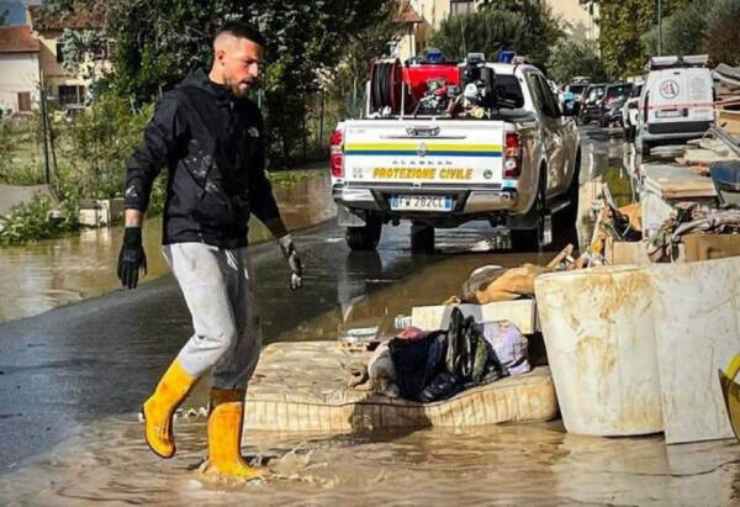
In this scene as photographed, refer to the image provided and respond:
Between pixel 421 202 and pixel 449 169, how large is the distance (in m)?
0.47

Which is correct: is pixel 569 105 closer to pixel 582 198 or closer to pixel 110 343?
pixel 582 198

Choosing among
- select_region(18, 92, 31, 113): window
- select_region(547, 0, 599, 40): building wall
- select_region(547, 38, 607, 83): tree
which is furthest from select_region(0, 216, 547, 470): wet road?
select_region(547, 0, 599, 40): building wall

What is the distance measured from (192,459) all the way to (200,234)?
124cm

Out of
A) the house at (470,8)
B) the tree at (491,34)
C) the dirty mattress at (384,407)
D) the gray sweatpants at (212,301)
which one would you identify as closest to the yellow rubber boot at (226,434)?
the gray sweatpants at (212,301)

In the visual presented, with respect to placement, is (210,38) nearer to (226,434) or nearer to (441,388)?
(441,388)

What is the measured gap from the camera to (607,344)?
648cm

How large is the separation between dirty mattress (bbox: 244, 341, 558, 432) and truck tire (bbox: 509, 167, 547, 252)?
7.48 metres

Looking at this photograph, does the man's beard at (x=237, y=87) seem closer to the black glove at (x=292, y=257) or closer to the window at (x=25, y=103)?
the black glove at (x=292, y=257)

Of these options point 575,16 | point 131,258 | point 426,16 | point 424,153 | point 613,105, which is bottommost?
point 613,105

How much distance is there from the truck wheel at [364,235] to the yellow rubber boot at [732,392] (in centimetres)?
899

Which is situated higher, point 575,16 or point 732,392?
point 575,16

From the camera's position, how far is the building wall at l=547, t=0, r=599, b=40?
89625 millimetres

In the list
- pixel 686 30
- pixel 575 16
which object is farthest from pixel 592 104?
pixel 575 16

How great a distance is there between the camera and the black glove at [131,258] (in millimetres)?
5922
